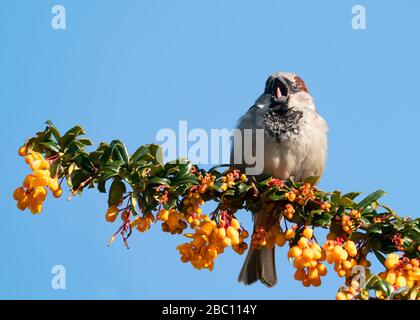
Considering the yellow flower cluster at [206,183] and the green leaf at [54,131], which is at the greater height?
the green leaf at [54,131]

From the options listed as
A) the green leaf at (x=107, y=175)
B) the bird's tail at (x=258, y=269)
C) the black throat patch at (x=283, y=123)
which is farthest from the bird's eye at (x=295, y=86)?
the green leaf at (x=107, y=175)

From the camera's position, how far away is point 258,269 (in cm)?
439

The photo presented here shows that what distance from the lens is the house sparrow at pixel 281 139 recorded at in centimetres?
444

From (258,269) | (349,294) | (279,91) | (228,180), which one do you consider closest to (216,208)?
(228,180)

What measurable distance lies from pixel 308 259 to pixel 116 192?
2.53 ft

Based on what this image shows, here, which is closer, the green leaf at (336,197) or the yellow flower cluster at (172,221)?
the yellow flower cluster at (172,221)

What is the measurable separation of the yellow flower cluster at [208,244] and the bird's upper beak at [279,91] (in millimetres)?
2093

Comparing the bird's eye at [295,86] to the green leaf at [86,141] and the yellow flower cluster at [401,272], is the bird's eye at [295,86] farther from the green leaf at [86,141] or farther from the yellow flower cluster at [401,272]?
the yellow flower cluster at [401,272]

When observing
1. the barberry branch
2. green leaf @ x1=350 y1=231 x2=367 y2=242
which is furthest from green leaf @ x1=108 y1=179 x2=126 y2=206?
green leaf @ x1=350 y1=231 x2=367 y2=242

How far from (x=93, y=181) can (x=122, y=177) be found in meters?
0.11

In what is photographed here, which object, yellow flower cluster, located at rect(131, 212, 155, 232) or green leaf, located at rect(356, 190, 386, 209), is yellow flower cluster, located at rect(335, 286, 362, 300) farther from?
yellow flower cluster, located at rect(131, 212, 155, 232)

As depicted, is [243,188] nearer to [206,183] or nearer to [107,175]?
[206,183]

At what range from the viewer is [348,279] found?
2688 mm
